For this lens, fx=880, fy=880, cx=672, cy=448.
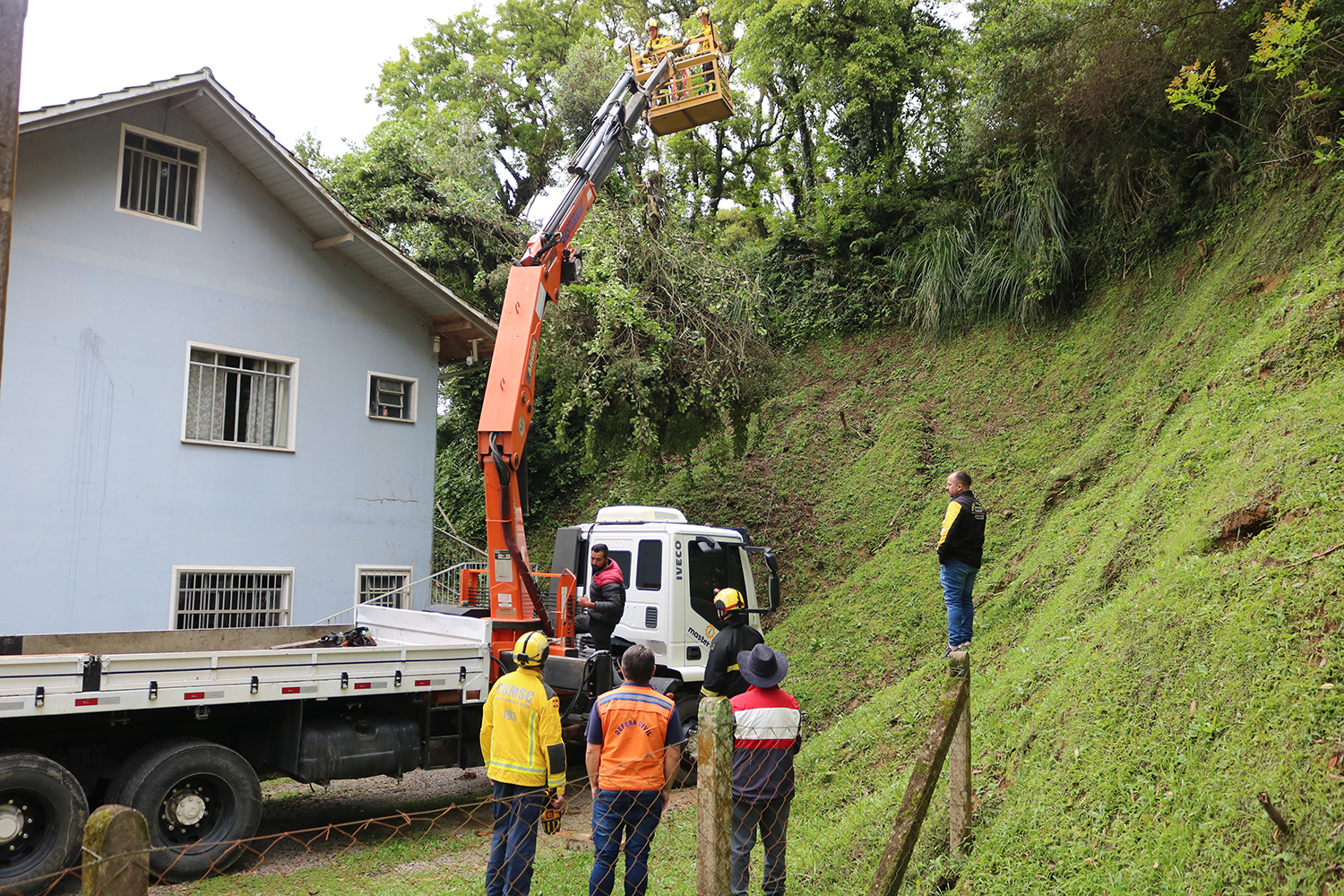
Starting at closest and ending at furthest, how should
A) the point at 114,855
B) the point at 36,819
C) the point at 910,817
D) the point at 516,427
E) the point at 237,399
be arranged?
the point at 114,855
the point at 910,817
the point at 36,819
the point at 516,427
the point at 237,399

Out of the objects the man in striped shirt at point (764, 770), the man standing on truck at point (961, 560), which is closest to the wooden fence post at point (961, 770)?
the man in striped shirt at point (764, 770)

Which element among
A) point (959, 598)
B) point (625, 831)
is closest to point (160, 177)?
point (625, 831)

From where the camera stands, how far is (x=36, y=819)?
6.00m

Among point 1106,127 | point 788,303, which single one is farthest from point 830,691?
point 788,303

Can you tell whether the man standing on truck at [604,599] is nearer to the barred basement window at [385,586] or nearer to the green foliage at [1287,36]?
the barred basement window at [385,586]

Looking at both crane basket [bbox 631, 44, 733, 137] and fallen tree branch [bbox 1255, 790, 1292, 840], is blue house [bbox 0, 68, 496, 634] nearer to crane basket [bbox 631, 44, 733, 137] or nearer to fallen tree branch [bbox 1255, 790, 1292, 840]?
crane basket [bbox 631, 44, 733, 137]

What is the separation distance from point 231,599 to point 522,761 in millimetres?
8308

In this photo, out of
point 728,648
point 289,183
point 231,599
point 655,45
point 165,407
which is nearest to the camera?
point 728,648

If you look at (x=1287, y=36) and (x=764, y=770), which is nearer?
(x=764, y=770)

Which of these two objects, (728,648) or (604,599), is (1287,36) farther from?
(604,599)

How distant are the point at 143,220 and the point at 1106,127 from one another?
44.5 feet

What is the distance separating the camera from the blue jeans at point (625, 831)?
15.9 ft

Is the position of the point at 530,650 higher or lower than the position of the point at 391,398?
lower

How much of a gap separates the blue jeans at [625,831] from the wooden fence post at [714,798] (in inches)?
48.4
